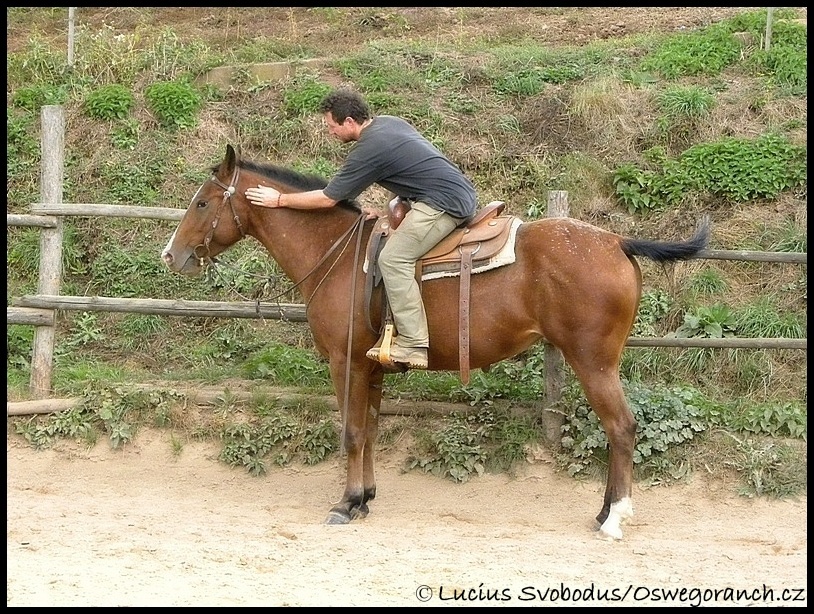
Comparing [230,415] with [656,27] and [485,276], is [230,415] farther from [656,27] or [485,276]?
[656,27]

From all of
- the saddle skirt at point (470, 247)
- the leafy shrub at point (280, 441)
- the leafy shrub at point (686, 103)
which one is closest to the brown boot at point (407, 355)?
the saddle skirt at point (470, 247)

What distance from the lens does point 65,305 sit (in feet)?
24.3

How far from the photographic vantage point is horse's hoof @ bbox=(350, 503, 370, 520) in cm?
614

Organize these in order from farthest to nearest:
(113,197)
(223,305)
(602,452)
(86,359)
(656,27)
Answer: (656,27)
(113,197)
(86,359)
(223,305)
(602,452)

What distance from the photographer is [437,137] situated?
9695 mm

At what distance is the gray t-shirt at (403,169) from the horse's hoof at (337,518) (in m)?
2.10

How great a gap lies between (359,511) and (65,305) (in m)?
3.07

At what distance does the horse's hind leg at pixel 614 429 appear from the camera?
569cm

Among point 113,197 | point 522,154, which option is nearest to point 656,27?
point 522,154

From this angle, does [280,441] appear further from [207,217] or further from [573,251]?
[573,251]

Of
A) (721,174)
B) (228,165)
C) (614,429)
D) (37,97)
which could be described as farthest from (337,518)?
(37,97)

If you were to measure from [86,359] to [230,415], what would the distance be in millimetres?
1764

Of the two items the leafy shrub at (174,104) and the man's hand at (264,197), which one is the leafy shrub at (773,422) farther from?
the leafy shrub at (174,104)

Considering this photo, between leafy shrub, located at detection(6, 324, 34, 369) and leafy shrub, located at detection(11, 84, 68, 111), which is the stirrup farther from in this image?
leafy shrub, located at detection(11, 84, 68, 111)
